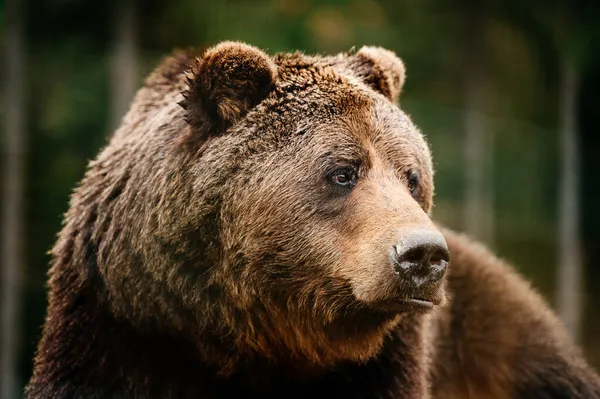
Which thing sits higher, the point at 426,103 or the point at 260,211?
the point at 426,103

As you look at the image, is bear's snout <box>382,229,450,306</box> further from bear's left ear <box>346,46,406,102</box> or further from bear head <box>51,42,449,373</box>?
bear's left ear <box>346,46,406,102</box>

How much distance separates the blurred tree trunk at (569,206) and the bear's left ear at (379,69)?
21.8ft

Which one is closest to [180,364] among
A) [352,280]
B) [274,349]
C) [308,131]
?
[274,349]

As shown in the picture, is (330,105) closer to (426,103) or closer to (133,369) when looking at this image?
(133,369)

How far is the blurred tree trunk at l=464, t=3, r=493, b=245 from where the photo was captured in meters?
10.7

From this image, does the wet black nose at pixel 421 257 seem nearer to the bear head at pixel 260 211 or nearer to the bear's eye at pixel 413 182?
the bear head at pixel 260 211

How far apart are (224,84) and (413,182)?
3.30 ft

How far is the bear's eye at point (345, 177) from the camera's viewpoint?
3799mm

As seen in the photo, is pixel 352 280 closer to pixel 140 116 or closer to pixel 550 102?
pixel 140 116

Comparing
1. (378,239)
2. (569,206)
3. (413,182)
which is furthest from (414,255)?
(569,206)

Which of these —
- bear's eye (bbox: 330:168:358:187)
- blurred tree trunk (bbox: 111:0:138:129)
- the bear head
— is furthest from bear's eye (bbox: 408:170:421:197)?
blurred tree trunk (bbox: 111:0:138:129)

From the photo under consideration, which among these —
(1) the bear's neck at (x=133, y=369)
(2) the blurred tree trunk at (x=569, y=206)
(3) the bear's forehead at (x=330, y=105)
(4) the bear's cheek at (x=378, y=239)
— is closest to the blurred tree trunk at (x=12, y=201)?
(1) the bear's neck at (x=133, y=369)

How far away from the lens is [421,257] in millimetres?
3355

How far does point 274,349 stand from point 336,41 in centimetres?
646
